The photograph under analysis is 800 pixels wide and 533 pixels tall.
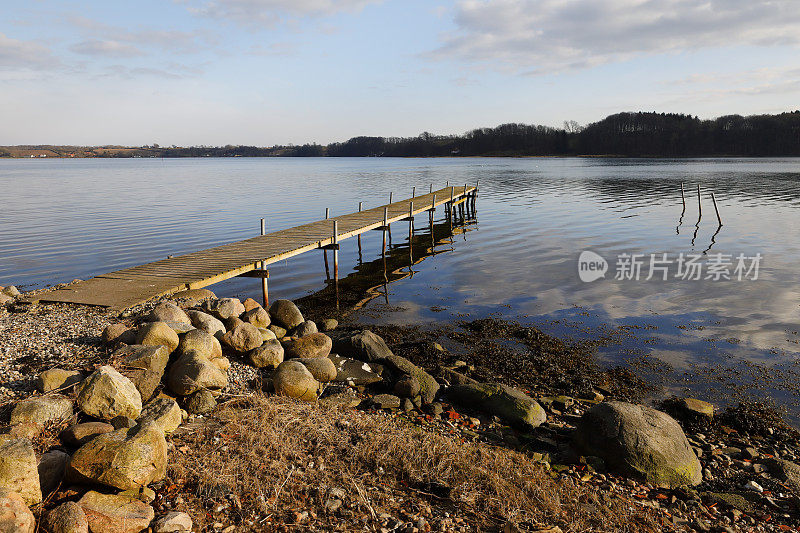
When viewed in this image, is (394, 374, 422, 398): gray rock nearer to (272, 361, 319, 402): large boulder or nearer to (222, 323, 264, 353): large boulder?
(272, 361, 319, 402): large boulder

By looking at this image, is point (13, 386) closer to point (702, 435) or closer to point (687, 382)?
point (702, 435)

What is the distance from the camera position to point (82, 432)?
209 inches

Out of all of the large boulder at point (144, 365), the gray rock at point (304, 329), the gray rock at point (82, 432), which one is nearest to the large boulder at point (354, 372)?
the gray rock at point (304, 329)

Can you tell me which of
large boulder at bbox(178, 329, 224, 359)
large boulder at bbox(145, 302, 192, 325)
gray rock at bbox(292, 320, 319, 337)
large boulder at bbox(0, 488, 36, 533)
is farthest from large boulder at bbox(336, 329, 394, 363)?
large boulder at bbox(0, 488, 36, 533)

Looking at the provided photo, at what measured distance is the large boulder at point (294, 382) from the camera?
25.6ft

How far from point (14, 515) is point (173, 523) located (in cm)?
114

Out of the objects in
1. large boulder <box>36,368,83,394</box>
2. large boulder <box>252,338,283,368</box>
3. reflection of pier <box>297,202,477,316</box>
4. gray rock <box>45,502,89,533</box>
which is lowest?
reflection of pier <box>297,202,477,316</box>

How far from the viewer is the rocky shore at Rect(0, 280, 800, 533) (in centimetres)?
466

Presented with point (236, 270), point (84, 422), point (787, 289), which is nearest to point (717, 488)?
point (84, 422)

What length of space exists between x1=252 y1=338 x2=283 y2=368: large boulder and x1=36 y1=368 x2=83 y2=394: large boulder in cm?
278

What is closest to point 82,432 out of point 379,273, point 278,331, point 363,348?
point 363,348

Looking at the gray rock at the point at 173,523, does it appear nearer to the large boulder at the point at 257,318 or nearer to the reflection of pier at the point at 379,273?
the large boulder at the point at 257,318

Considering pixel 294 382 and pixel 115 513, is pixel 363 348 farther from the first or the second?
pixel 115 513

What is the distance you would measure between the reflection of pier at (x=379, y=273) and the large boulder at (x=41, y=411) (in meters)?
9.24
